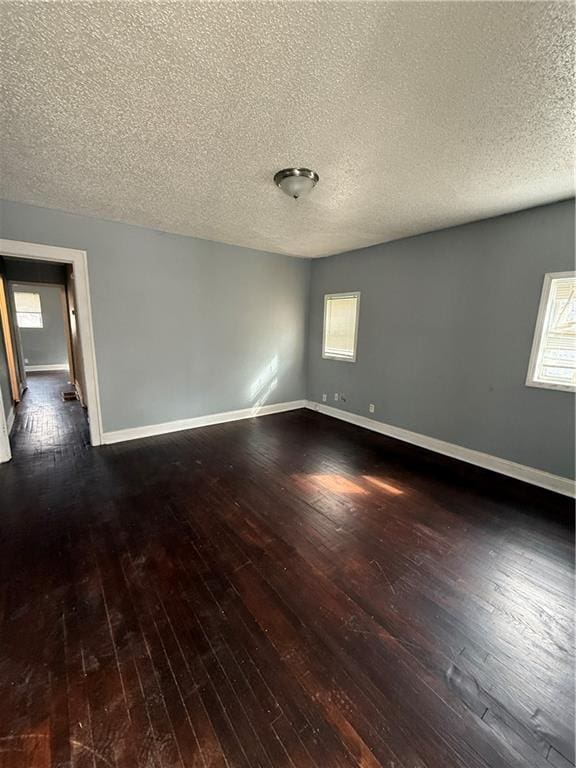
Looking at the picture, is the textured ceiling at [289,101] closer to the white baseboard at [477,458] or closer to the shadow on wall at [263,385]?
the white baseboard at [477,458]

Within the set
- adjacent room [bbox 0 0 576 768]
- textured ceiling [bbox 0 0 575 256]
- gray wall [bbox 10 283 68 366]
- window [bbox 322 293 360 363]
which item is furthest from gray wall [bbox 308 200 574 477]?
gray wall [bbox 10 283 68 366]

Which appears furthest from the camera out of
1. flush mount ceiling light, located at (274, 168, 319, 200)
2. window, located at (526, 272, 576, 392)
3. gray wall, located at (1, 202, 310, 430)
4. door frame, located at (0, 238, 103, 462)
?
gray wall, located at (1, 202, 310, 430)

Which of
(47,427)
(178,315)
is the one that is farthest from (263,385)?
(47,427)

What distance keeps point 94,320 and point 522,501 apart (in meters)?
4.89

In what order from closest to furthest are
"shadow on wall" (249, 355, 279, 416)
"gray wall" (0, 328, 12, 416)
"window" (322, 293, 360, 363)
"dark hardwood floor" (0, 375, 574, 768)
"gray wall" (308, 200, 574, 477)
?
"dark hardwood floor" (0, 375, 574, 768), "gray wall" (308, 200, 574, 477), "gray wall" (0, 328, 12, 416), "window" (322, 293, 360, 363), "shadow on wall" (249, 355, 279, 416)

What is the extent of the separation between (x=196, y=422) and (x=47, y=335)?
278 inches

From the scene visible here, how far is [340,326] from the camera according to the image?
516cm

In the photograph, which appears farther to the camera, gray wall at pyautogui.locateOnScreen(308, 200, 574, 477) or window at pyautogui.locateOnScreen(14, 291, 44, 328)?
window at pyautogui.locateOnScreen(14, 291, 44, 328)

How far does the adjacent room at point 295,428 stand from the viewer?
120cm

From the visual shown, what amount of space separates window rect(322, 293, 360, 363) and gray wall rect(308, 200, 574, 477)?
17 centimetres

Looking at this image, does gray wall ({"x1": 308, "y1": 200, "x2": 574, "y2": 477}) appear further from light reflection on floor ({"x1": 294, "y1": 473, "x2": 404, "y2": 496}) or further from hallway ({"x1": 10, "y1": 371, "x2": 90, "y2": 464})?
hallway ({"x1": 10, "y1": 371, "x2": 90, "y2": 464})

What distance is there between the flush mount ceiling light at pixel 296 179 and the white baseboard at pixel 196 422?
3.31 meters

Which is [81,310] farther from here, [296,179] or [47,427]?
[296,179]

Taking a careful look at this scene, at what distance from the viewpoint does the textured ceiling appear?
119 cm
